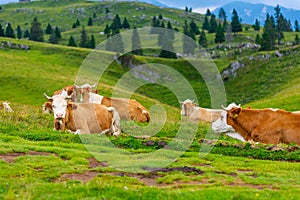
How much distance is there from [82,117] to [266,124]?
8.28m

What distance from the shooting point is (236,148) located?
17188 millimetres

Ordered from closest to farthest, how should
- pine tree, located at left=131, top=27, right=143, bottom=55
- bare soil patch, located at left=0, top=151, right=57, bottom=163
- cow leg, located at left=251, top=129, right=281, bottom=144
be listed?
bare soil patch, located at left=0, top=151, right=57, bottom=163 < cow leg, located at left=251, top=129, right=281, bottom=144 < pine tree, located at left=131, top=27, right=143, bottom=55

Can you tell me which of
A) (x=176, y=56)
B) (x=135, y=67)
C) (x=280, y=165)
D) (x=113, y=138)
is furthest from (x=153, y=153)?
(x=176, y=56)

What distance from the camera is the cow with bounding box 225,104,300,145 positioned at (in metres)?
18.9

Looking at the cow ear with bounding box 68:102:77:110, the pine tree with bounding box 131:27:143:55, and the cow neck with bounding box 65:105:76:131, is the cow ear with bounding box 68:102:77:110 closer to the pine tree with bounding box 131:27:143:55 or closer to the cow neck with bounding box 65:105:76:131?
the cow neck with bounding box 65:105:76:131

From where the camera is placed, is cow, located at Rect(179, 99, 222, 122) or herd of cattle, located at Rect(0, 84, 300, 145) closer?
herd of cattle, located at Rect(0, 84, 300, 145)

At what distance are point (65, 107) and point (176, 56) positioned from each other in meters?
99.0

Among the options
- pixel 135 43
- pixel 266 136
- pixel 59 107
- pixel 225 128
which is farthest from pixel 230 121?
pixel 135 43

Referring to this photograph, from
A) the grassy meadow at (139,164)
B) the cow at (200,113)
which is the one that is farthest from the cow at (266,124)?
the cow at (200,113)

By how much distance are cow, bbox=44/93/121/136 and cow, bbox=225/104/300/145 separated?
18.5 ft

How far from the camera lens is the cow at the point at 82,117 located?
19.0 meters

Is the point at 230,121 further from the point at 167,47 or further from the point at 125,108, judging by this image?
the point at 167,47

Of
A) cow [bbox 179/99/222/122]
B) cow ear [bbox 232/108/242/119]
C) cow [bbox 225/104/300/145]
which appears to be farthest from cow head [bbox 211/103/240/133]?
cow [bbox 179/99/222/122]

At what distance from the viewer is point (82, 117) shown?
20062mm
